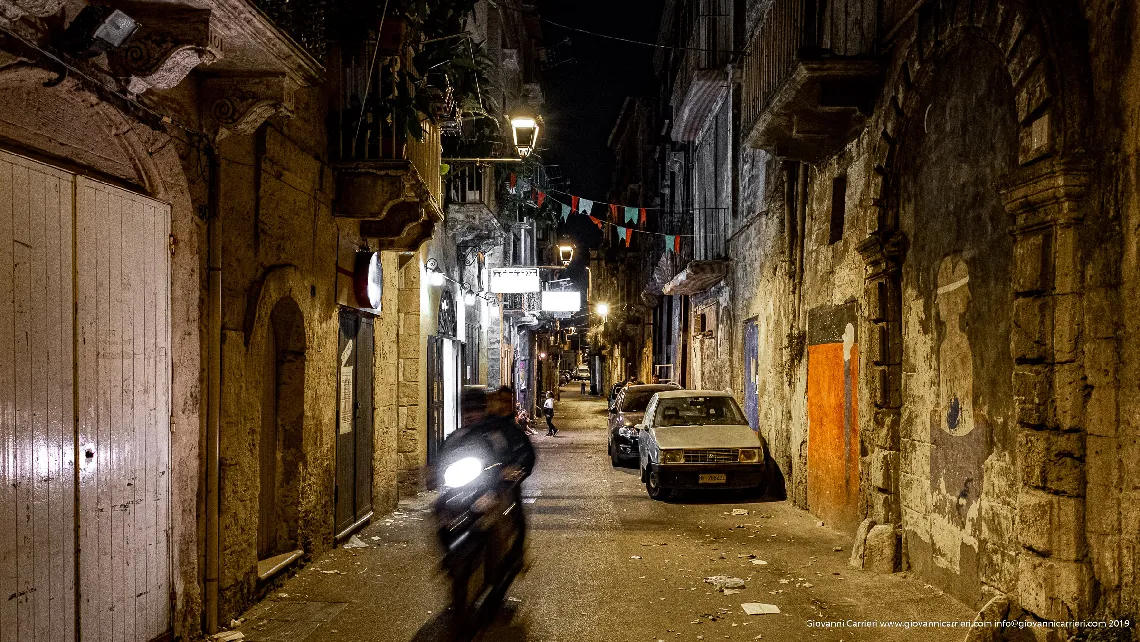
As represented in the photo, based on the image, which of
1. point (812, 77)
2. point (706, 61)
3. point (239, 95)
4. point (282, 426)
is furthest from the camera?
point (706, 61)

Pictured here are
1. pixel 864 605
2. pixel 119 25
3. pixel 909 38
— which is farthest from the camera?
pixel 909 38

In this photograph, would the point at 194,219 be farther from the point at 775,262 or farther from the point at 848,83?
the point at 775,262

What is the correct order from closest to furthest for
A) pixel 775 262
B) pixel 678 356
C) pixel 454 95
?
pixel 454 95
pixel 775 262
pixel 678 356

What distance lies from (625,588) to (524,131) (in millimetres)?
7853

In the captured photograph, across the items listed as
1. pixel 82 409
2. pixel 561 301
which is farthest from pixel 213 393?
pixel 561 301

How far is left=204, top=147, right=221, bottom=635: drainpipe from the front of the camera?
6125mm

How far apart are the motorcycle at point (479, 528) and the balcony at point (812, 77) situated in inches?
213

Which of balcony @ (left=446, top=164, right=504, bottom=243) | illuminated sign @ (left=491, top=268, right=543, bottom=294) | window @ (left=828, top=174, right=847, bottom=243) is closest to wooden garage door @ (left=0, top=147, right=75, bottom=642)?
window @ (left=828, top=174, right=847, bottom=243)

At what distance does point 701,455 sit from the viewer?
12.5 meters

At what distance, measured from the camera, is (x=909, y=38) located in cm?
789

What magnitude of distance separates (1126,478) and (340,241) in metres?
8.09

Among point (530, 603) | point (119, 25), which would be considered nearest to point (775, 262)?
point (530, 603)

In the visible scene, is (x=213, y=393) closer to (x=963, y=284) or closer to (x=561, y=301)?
(x=963, y=284)

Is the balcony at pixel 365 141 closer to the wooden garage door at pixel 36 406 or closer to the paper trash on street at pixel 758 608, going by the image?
the wooden garage door at pixel 36 406
